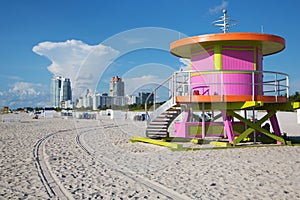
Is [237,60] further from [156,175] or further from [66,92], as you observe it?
[66,92]

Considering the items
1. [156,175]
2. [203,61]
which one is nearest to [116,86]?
[203,61]

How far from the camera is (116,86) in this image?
16.2 metres

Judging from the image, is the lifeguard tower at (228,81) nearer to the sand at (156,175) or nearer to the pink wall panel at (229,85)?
the pink wall panel at (229,85)

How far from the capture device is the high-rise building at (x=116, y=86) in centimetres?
1596

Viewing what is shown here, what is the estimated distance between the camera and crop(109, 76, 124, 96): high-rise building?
16.0 m

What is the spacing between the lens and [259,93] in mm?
12234

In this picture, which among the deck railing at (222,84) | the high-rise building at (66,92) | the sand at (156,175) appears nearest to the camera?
the sand at (156,175)

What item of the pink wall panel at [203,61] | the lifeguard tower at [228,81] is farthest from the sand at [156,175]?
the pink wall panel at [203,61]

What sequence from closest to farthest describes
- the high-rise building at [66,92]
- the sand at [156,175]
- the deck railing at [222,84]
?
the sand at [156,175]
the deck railing at [222,84]
the high-rise building at [66,92]

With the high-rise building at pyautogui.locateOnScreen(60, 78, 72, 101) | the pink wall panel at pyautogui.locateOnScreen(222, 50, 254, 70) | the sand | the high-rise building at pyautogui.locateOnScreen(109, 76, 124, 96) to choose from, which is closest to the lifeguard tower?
the pink wall panel at pyautogui.locateOnScreen(222, 50, 254, 70)

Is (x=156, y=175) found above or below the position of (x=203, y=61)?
below

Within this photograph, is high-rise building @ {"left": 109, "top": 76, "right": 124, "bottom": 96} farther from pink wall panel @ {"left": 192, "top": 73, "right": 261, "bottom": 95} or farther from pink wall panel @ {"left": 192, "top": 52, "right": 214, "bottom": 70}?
pink wall panel @ {"left": 192, "top": 73, "right": 261, "bottom": 95}

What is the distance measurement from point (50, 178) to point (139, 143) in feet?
23.9

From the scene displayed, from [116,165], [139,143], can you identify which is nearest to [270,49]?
[139,143]
